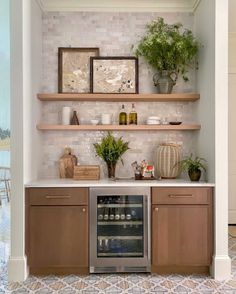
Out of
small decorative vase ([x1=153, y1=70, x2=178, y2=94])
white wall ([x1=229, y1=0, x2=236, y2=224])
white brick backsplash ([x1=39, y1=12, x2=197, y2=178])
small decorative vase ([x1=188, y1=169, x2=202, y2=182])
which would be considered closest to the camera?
small decorative vase ([x1=188, y1=169, x2=202, y2=182])

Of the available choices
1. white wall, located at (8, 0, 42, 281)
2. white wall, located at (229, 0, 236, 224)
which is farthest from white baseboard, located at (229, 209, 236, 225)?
white wall, located at (8, 0, 42, 281)

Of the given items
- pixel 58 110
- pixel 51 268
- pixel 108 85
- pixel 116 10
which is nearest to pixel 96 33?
pixel 116 10

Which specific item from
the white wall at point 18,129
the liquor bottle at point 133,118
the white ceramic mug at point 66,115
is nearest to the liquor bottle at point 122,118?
the liquor bottle at point 133,118

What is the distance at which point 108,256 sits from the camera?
3.05 metres

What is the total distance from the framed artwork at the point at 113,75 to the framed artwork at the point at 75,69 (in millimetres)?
73

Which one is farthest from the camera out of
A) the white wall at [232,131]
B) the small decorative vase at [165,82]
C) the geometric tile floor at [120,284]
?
the white wall at [232,131]

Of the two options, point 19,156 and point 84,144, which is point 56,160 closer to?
point 84,144

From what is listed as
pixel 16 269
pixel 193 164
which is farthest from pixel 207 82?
pixel 16 269

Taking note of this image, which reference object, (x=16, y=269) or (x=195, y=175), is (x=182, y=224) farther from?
(x=16, y=269)

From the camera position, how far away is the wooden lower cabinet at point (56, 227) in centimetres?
299

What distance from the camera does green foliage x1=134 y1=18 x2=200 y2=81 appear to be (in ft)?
10.7

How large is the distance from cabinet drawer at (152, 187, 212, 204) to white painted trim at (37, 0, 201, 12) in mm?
1987

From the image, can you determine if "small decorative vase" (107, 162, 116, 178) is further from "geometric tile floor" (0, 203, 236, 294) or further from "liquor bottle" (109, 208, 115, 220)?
"geometric tile floor" (0, 203, 236, 294)

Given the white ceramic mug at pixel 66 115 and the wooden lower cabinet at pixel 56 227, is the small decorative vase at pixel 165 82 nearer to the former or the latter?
the white ceramic mug at pixel 66 115
